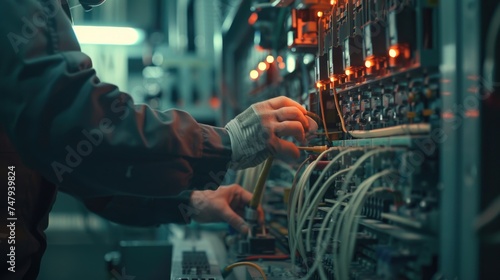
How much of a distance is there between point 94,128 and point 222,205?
734 mm

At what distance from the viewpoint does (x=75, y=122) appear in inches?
46.4

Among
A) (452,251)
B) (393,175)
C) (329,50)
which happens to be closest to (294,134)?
(329,50)

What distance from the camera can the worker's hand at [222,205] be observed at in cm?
185

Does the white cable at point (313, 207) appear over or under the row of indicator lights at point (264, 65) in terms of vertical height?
under

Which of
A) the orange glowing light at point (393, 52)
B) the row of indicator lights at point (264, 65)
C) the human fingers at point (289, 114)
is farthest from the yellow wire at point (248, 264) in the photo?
the row of indicator lights at point (264, 65)

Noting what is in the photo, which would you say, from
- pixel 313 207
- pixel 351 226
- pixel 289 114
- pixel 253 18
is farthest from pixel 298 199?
pixel 253 18

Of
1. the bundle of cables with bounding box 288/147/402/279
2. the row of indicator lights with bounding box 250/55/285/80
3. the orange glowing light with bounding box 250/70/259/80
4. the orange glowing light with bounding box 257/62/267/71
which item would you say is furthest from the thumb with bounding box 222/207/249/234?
the orange glowing light with bounding box 250/70/259/80

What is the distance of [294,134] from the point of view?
137 centimetres

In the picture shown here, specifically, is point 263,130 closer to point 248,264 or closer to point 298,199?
point 298,199

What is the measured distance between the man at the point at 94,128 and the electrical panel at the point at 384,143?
5.4 inches

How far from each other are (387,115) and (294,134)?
28 cm

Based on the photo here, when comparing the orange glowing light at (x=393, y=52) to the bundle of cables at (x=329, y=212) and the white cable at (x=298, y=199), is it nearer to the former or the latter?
the bundle of cables at (x=329, y=212)

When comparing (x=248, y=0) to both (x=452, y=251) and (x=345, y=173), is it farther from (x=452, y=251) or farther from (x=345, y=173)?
(x=452, y=251)

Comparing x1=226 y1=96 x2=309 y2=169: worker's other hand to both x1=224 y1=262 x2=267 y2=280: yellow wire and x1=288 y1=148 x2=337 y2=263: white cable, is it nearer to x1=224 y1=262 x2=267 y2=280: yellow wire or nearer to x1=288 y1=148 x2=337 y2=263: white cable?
x1=288 y1=148 x2=337 y2=263: white cable
